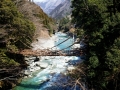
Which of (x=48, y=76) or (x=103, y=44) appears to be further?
(x=48, y=76)

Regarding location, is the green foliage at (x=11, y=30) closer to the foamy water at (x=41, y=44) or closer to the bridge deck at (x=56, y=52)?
the bridge deck at (x=56, y=52)

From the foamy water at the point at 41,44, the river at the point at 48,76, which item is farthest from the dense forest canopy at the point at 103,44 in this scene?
the foamy water at the point at 41,44

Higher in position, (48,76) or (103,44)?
(103,44)

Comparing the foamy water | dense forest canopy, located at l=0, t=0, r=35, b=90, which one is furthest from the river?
the foamy water

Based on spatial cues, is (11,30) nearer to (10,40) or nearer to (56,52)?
(10,40)

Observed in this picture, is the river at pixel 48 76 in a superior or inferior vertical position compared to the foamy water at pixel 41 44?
inferior

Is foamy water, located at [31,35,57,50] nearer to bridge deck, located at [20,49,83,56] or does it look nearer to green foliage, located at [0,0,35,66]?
green foliage, located at [0,0,35,66]

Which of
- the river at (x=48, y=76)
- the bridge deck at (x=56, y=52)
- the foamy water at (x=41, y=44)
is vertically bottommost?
the river at (x=48, y=76)

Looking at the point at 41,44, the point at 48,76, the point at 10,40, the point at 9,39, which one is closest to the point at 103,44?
the point at 9,39

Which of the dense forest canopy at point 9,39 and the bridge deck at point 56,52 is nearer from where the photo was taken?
the bridge deck at point 56,52

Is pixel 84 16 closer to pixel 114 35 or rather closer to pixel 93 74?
pixel 114 35
